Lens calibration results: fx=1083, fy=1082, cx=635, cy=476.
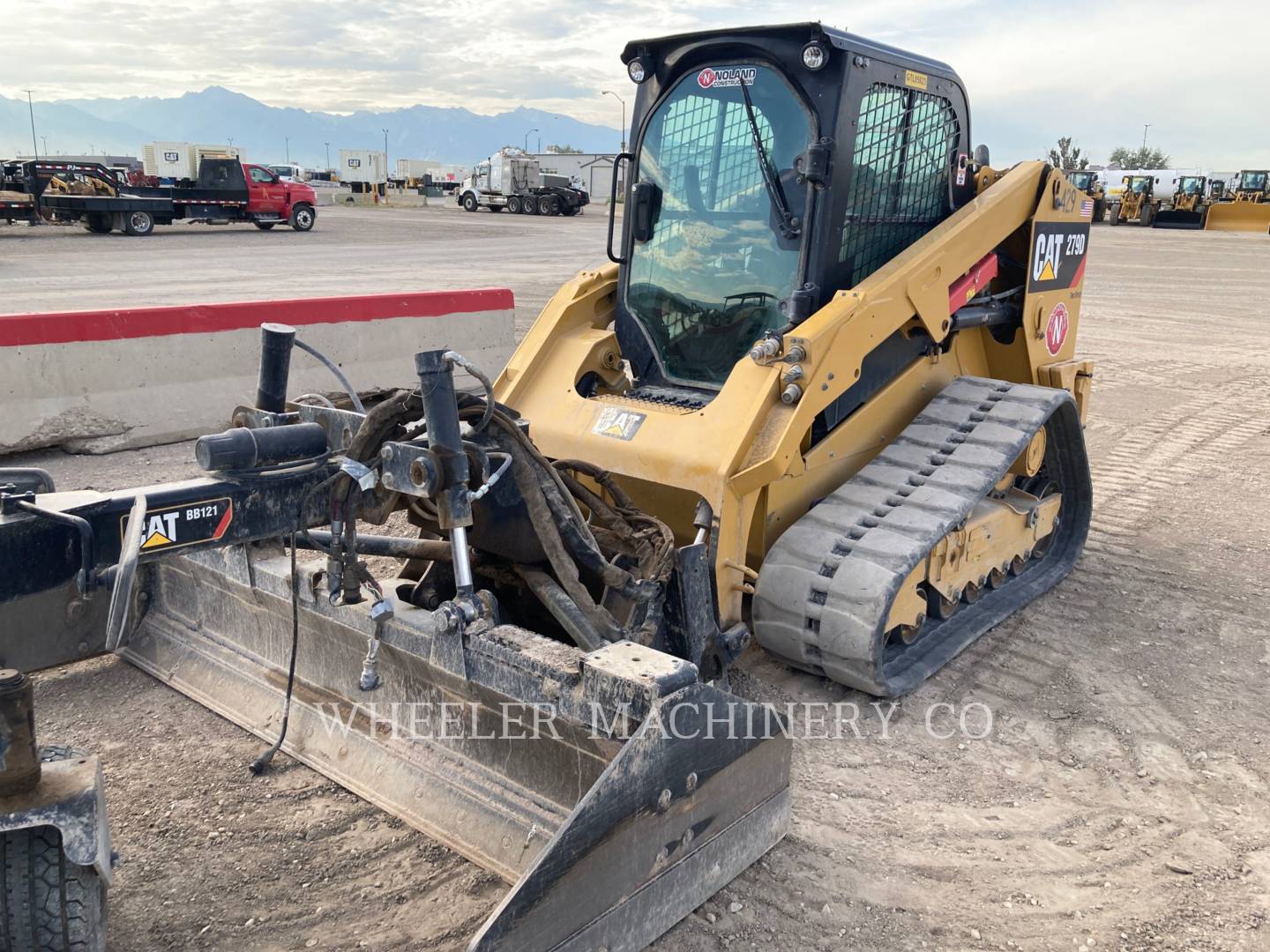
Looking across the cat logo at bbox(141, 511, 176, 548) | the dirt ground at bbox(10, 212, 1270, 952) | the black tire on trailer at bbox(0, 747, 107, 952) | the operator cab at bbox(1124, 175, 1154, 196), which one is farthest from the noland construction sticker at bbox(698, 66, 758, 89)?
the operator cab at bbox(1124, 175, 1154, 196)

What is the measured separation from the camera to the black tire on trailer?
2.47 metres

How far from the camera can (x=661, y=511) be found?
14.6 feet

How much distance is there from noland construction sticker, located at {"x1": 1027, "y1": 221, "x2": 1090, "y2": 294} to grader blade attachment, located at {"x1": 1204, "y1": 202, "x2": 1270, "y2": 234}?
36861 mm

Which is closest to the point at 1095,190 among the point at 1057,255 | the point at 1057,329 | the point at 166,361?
the point at 1057,329

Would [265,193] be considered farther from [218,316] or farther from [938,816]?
[938,816]

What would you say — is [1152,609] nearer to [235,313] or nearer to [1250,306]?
[235,313]

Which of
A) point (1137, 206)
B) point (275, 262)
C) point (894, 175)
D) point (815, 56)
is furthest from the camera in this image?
point (1137, 206)

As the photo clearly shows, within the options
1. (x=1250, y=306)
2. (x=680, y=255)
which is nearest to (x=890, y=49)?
(x=680, y=255)

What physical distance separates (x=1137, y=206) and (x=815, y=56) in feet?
140

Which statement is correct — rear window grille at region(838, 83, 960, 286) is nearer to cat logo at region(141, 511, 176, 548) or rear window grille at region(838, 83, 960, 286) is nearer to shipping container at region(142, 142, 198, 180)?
cat logo at region(141, 511, 176, 548)

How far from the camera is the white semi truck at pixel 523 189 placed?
42281 mm

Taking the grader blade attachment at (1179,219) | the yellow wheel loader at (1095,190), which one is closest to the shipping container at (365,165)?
the yellow wheel loader at (1095,190)

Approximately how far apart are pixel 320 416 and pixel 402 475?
56cm

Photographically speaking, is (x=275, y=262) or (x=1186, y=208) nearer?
(x=275, y=262)
